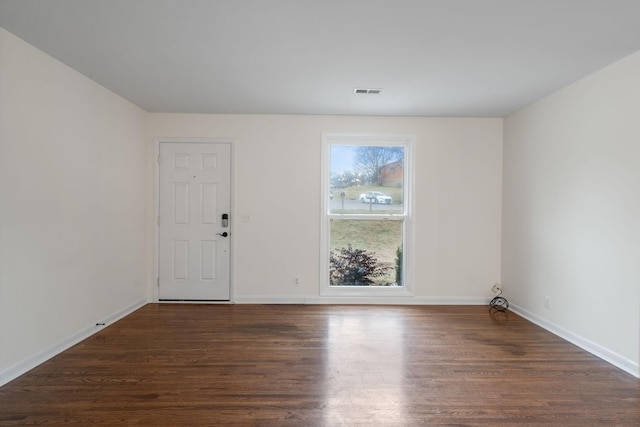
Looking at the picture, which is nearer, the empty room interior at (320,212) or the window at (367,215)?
the empty room interior at (320,212)

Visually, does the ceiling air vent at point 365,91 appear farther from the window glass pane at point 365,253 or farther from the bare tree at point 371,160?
the window glass pane at point 365,253

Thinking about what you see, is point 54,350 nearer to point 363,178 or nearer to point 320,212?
point 320,212

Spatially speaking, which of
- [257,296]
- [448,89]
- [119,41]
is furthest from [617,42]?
[257,296]

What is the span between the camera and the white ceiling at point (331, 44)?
2021 millimetres

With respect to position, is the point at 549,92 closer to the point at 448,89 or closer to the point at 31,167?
the point at 448,89

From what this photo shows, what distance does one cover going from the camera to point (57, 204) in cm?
279

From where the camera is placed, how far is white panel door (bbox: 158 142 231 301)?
171 inches

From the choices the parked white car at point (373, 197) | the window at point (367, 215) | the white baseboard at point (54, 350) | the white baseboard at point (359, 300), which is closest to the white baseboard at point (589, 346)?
the white baseboard at point (359, 300)

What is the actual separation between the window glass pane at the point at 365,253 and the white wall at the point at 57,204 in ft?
8.41

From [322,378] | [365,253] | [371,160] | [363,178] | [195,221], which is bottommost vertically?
[322,378]

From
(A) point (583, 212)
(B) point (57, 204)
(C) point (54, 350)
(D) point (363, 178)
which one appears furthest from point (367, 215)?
(C) point (54, 350)

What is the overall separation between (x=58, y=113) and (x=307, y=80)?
2.18 meters

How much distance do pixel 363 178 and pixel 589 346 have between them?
2.89 m

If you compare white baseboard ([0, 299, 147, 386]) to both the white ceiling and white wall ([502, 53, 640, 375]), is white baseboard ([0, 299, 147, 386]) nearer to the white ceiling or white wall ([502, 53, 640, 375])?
the white ceiling
